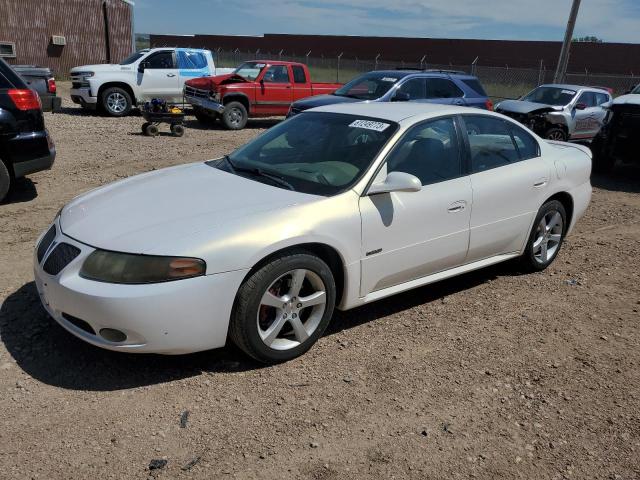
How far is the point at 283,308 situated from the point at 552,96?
1168 cm

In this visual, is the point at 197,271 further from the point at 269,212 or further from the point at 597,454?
the point at 597,454

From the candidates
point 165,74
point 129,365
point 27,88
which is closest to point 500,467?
point 129,365

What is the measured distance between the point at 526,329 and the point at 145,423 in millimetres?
2770

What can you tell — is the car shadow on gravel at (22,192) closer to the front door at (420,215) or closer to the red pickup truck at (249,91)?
the front door at (420,215)

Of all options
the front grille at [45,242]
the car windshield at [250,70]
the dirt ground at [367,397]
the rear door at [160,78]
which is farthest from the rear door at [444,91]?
the front grille at [45,242]

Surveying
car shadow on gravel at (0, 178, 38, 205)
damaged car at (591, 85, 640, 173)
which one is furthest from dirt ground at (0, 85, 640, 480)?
damaged car at (591, 85, 640, 173)

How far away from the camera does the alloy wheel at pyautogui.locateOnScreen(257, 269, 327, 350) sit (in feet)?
11.3

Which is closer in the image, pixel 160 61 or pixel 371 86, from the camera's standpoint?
pixel 371 86

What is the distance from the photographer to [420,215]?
13.1ft

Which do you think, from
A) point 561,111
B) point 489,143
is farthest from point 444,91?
point 489,143

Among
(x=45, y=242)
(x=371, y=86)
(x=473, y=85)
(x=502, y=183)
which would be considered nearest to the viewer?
(x=45, y=242)

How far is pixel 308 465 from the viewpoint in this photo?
9.05 feet

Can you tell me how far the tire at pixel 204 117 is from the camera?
14356mm

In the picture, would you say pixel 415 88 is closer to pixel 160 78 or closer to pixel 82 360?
pixel 160 78
